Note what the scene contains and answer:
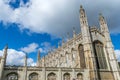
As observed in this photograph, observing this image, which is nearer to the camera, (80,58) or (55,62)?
(80,58)

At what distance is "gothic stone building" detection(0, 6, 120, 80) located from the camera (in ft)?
121

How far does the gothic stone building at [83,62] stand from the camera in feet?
121

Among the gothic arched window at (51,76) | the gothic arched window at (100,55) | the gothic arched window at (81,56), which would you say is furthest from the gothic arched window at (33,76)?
the gothic arched window at (100,55)

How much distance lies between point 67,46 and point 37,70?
1993 centimetres

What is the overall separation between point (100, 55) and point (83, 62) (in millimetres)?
6679

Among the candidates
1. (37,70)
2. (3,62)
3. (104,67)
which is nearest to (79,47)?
(104,67)

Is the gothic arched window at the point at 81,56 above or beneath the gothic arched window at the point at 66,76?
above

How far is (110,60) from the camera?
48031 millimetres

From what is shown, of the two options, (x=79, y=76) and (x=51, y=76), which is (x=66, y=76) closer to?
(x=79, y=76)

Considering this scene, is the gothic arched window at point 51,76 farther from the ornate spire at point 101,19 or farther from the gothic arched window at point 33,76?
the ornate spire at point 101,19

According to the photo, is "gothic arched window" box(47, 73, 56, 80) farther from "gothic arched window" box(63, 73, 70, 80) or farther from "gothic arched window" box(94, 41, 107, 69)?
"gothic arched window" box(94, 41, 107, 69)

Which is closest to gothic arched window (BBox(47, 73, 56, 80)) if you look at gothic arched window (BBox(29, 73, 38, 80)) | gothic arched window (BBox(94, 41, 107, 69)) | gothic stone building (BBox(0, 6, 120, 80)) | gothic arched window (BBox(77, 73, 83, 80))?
gothic stone building (BBox(0, 6, 120, 80))

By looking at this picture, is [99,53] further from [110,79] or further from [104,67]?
[110,79]

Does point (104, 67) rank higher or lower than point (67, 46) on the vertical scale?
lower
